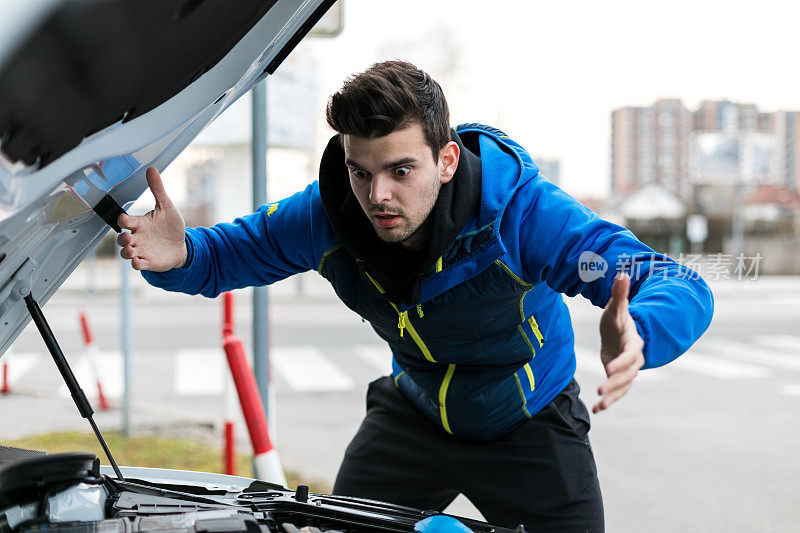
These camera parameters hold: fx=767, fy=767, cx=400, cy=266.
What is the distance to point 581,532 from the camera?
203cm

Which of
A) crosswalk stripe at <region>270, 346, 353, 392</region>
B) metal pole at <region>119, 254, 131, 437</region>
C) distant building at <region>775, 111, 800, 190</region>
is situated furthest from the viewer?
distant building at <region>775, 111, 800, 190</region>

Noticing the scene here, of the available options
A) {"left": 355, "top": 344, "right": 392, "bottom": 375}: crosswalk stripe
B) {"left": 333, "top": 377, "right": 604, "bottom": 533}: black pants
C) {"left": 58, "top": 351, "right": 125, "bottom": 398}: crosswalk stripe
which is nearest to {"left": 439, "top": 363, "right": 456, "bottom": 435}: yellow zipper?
{"left": 333, "top": 377, "right": 604, "bottom": 533}: black pants

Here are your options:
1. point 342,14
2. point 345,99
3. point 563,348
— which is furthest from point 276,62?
point 342,14

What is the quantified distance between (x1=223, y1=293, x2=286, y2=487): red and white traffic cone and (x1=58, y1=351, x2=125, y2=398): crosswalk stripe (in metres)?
4.02

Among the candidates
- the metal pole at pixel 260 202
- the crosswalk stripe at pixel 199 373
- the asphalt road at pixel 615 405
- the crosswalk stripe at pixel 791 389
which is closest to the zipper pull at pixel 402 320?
the metal pole at pixel 260 202

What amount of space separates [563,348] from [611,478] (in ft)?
9.54

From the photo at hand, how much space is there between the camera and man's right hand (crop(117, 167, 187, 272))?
1698 mm

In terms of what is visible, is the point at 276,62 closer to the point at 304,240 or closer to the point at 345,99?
the point at 345,99

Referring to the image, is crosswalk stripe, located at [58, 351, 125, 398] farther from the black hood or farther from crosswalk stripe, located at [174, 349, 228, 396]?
the black hood

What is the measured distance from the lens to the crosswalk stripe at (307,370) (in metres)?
7.26

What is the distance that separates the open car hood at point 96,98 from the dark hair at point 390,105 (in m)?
0.17

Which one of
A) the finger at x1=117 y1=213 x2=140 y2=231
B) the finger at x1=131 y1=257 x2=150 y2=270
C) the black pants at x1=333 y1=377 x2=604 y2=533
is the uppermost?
the finger at x1=117 y1=213 x2=140 y2=231

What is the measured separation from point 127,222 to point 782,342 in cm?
1054

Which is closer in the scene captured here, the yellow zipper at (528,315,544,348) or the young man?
the young man
